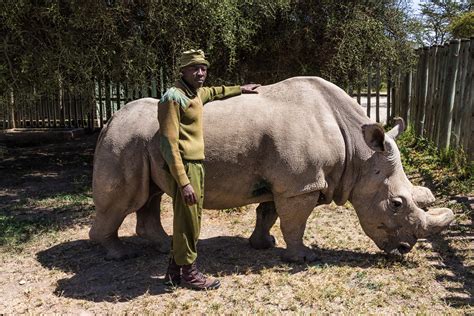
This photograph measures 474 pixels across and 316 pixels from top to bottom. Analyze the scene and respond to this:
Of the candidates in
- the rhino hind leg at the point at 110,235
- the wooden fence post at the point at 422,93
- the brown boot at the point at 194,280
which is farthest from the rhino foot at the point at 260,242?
the wooden fence post at the point at 422,93

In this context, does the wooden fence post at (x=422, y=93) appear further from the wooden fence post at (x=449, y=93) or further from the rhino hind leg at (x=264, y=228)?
the rhino hind leg at (x=264, y=228)

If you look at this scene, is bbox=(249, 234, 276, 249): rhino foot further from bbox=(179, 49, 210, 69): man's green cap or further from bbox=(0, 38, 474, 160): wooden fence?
bbox=(0, 38, 474, 160): wooden fence

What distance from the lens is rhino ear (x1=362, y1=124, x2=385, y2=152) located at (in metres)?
4.74

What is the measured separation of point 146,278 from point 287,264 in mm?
1383

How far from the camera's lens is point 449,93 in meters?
8.95

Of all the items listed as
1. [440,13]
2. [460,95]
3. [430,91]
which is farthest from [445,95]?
Answer: [440,13]

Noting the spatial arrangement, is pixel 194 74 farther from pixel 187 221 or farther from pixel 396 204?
pixel 396 204

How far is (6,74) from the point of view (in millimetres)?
7762

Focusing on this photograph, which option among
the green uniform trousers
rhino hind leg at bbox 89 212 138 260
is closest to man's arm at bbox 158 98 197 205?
the green uniform trousers

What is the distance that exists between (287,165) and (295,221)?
62cm

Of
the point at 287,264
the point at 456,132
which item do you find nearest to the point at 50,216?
the point at 287,264

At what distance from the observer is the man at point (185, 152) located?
401 centimetres

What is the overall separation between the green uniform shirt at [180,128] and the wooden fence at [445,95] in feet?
17.3

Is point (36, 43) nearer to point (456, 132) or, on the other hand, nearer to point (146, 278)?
point (146, 278)
